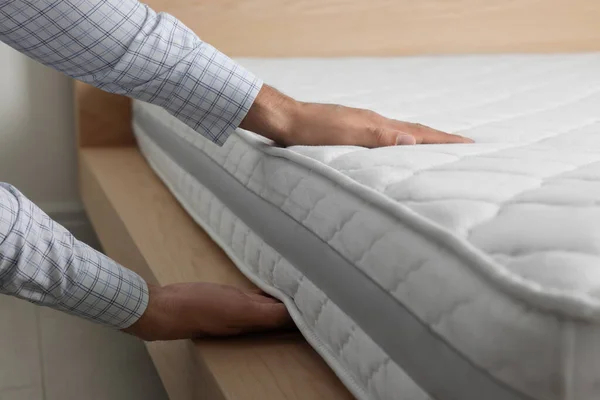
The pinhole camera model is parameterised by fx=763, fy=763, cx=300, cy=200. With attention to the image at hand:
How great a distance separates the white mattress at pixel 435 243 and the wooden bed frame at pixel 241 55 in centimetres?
5

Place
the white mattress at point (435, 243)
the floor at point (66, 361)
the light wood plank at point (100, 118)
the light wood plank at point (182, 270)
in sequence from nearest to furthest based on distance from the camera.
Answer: the white mattress at point (435, 243) → the light wood plank at point (182, 270) → the floor at point (66, 361) → the light wood plank at point (100, 118)

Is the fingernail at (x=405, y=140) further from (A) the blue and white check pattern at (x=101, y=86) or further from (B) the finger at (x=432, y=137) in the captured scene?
(A) the blue and white check pattern at (x=101, y=86)

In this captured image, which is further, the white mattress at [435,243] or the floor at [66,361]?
the floor at [66,361]

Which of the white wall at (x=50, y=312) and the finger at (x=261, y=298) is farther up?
the finger at (x=261, y=298)

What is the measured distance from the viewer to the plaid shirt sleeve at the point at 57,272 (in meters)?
0.85

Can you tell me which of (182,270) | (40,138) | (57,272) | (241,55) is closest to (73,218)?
(40,138)

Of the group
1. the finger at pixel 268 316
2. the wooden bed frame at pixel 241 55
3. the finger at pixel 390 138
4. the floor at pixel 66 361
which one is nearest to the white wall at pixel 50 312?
the floor at pixel 66 361

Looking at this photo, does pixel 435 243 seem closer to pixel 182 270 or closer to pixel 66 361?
pixel 182 270

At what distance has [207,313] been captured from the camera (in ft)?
2.88

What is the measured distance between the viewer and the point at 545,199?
63cm

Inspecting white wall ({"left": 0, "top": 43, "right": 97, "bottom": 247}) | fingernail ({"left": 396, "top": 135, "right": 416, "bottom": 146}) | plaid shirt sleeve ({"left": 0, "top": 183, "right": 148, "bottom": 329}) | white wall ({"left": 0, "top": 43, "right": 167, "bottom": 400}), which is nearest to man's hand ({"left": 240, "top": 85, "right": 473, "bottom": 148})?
fingernail ({"left": 396, "top": 135, "right": 416, "bottom": 146})

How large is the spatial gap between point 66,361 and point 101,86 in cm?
61

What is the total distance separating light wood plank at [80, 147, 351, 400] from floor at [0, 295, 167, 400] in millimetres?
178


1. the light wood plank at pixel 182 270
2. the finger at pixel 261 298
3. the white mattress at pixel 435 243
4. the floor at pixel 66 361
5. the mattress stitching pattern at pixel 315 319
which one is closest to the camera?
the white mattress at pixel 435 243
